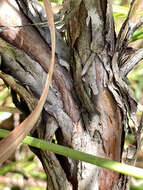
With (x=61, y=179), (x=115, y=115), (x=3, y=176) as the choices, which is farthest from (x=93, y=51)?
(x=3, y=176)

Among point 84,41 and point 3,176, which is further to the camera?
point 3,176

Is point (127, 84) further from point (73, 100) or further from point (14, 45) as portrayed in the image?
point (14, 45)

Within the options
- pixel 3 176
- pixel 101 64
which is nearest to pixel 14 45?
pixel 101 64

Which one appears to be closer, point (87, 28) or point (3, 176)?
point (87, 28)

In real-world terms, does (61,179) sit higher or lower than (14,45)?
lower

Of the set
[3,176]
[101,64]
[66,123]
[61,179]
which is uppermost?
[101,64]

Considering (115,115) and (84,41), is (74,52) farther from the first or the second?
(115,115)
